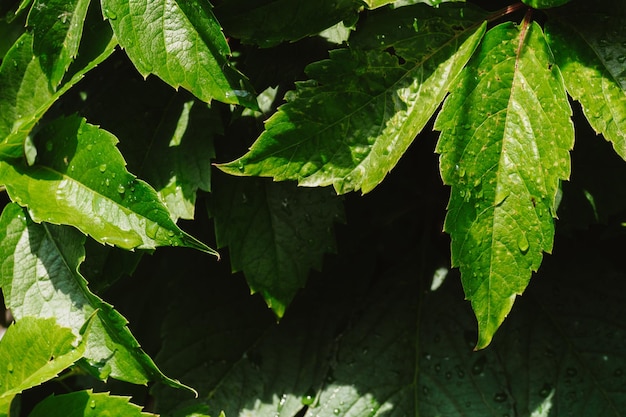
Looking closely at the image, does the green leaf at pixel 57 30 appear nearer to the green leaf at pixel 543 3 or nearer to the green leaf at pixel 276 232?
the green leaf at pixel 276 232

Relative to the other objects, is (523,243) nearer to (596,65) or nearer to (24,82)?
(596,65)

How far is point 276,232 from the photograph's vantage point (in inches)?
39.0

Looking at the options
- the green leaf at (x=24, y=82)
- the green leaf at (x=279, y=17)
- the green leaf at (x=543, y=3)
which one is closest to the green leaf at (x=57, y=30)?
the green leaf at (x=24, y=82)

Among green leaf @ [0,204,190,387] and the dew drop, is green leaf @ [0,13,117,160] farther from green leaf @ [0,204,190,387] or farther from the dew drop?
the dew drop

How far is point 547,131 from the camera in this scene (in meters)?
0.77

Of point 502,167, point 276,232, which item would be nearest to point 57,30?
point 276,232

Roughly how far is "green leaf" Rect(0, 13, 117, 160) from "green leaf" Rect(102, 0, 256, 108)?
3.2 inches

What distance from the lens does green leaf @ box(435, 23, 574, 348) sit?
75 cm

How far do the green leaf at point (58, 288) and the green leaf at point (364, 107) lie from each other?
27cm

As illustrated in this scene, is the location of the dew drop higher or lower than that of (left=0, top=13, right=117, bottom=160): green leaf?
lower

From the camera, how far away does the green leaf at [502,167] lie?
749 mm

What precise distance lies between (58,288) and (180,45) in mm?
356

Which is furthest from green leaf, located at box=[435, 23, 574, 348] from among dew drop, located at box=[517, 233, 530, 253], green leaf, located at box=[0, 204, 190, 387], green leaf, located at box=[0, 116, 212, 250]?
green leaf, located at box=[0, 204, 190, 387]

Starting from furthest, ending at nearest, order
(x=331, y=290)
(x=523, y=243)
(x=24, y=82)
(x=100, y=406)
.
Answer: (x=331, y=290) < (x=24, y=82) < (x=100, y=406) < (x=523, y=243)
